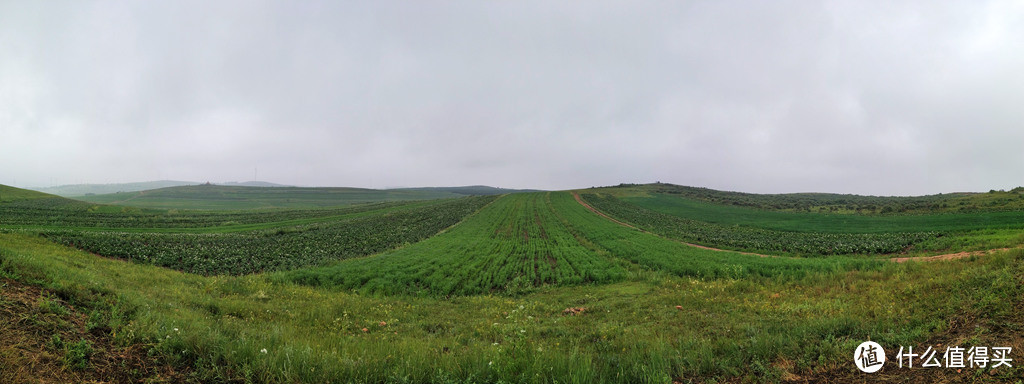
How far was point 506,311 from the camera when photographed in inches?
452

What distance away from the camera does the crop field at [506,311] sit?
453 centimetres

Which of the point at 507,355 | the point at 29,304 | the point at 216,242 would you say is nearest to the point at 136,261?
the point at 216,242

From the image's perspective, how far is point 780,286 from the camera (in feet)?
41.6

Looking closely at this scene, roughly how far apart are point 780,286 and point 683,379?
11.1 meters

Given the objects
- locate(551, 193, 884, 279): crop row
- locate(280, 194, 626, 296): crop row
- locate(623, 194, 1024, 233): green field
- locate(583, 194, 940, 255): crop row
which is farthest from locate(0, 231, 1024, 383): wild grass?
locate(623, 194, 1024, 233): green field

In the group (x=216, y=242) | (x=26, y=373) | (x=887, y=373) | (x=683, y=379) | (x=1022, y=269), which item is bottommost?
(x=216, y=242)

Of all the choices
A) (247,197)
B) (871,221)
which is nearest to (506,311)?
(871,221)

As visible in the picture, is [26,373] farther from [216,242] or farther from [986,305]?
[216,242]
